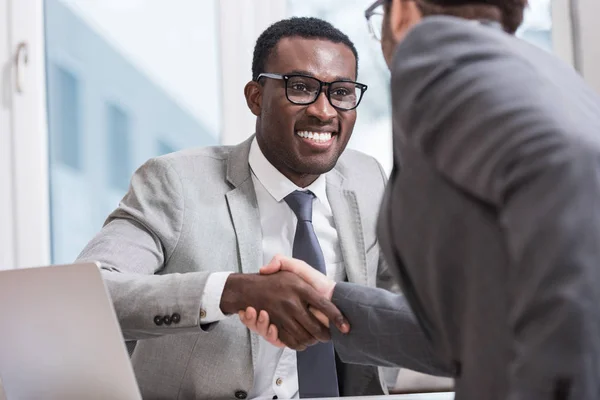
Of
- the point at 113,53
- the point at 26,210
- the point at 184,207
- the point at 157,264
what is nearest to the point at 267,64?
the point at 184,207

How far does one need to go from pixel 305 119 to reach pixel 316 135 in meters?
0.05

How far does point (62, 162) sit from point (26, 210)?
24 centimetres

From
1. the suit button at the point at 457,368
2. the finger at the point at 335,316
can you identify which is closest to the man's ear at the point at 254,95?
the finger at the point at 335,316

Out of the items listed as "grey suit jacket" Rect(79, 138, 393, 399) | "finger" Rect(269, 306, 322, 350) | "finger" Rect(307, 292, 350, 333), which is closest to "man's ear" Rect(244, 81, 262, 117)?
"grey suit jacket" Rect(79, 138, 393, 399)

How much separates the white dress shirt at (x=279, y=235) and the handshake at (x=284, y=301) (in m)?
0.33

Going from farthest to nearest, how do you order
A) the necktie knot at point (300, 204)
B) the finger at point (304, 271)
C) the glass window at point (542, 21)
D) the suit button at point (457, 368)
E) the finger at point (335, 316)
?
the glass window at point (542, 21) < the necktie knot at point (300, 204) < the finger at point (304, 271) < the finger at point (335, 316) < the suit button at point (457, 368)

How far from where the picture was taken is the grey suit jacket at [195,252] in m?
1.85

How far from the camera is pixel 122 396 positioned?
1.35 m

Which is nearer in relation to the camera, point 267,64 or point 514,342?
point 514,342

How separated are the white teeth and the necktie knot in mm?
147

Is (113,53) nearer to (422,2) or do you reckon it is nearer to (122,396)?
(122,396)

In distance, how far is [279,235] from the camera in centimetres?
208

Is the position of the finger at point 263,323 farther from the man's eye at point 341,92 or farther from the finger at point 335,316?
the man's eye at point 341,92

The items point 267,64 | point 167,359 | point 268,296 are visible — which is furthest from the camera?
point 267,64
